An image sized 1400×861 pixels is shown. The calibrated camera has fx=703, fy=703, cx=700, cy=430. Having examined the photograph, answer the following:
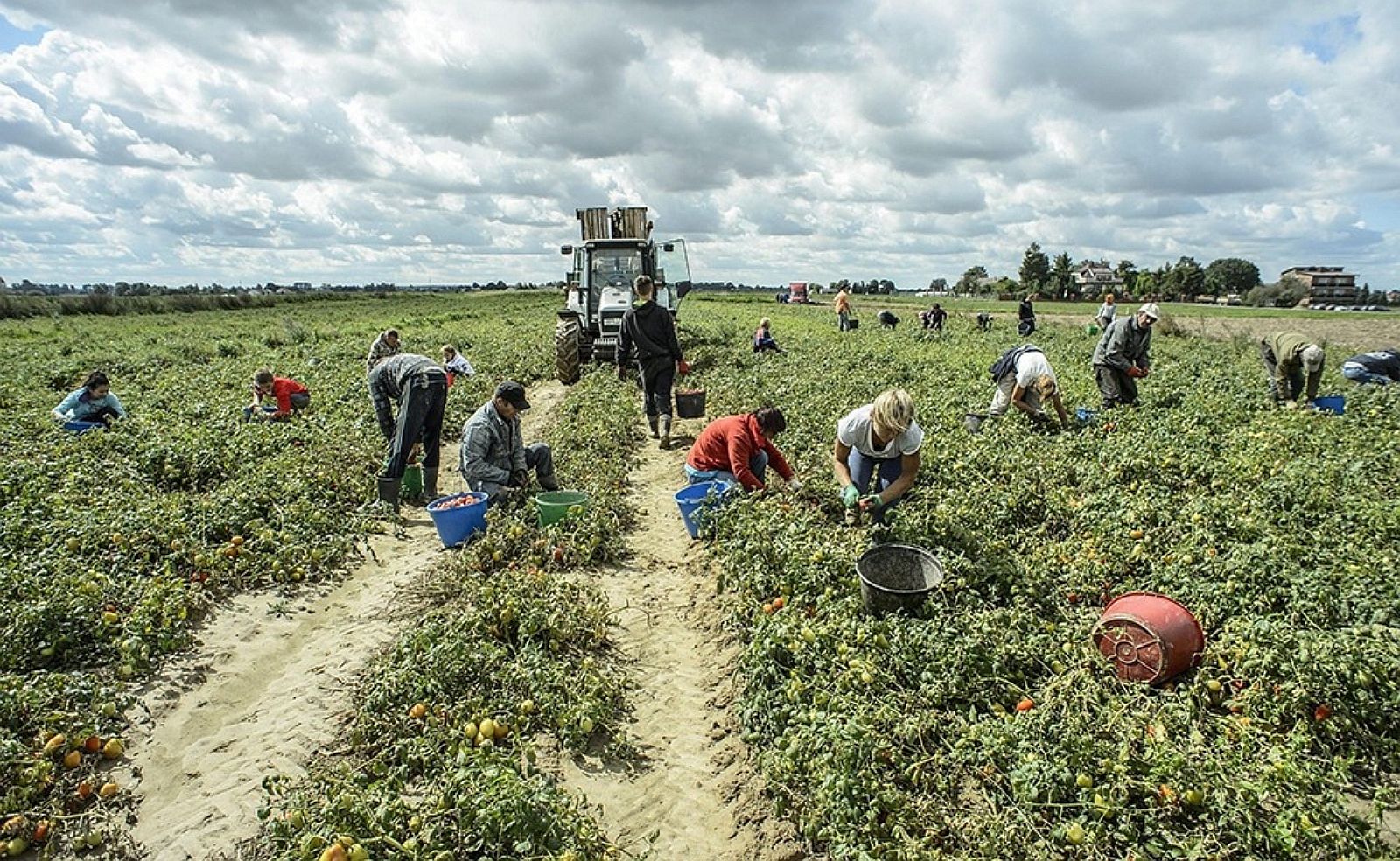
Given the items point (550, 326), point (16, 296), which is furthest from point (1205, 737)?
point (16, 296)

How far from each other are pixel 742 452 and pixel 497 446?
241 cm

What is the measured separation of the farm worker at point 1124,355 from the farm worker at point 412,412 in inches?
350

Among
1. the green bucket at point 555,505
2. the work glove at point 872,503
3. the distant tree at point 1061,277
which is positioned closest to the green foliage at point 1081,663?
the work glove at point 872,503

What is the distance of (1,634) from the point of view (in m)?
4.34

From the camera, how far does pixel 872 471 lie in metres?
6.21

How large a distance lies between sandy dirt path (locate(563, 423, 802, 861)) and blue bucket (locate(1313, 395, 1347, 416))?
9.42 metres

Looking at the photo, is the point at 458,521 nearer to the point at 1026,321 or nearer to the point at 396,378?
the point at 396,378

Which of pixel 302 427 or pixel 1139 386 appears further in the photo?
pixel 1139 386

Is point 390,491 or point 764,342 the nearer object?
point 390,491

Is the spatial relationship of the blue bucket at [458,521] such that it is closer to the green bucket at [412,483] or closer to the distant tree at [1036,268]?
the green bucket at [412,483]

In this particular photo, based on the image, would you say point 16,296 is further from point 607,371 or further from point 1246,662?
point 1246,662

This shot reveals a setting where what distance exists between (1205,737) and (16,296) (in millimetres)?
58976

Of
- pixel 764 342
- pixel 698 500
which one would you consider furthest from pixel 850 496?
pixel 764 342

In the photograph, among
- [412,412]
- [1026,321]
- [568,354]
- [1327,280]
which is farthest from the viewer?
[1327,280]
